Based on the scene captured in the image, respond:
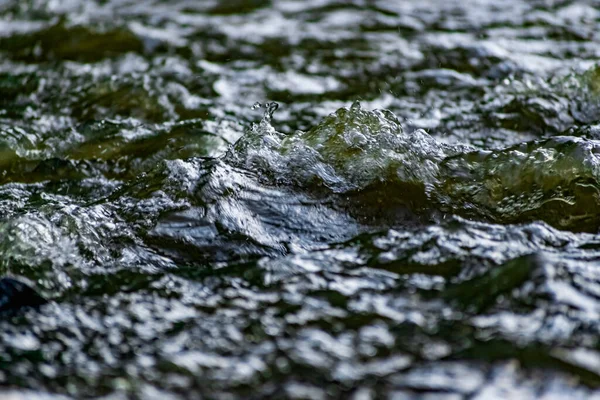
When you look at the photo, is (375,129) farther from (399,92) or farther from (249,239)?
(399,92)

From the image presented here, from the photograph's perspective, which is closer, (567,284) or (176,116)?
(567,284)

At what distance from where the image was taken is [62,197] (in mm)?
2367

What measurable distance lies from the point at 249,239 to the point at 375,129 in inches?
22.7

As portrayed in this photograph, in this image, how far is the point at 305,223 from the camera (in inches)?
79.8

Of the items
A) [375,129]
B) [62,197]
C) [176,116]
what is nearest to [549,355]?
[375,129]

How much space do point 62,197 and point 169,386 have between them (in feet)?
3.70

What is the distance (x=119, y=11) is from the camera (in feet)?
15.1

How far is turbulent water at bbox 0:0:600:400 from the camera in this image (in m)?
1.43

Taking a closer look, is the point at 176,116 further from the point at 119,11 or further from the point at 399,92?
the point at 119,11

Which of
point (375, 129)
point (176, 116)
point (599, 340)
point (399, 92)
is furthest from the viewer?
point (399, 92)

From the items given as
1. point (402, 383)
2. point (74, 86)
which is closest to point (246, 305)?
point (402, 383)

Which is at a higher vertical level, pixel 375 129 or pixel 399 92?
pixel 375 129

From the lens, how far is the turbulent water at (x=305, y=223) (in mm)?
1428

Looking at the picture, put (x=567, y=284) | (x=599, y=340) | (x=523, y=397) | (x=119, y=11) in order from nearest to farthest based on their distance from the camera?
(x=523, y=397) → (x=599, y=340) → (x=567, y=284) → (x=119, y=11)
